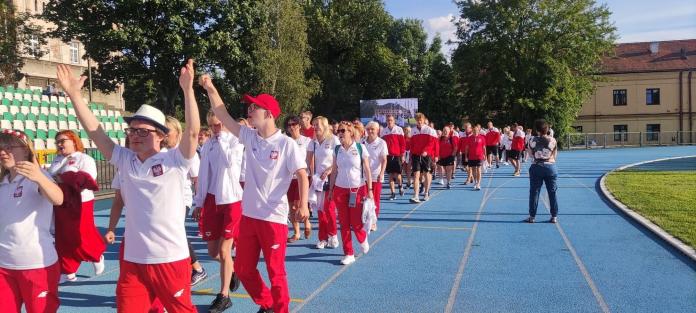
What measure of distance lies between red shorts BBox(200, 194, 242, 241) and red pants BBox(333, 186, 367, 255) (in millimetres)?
1917

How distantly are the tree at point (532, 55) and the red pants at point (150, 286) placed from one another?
133 feet

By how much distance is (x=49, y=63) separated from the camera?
48000 millimetres

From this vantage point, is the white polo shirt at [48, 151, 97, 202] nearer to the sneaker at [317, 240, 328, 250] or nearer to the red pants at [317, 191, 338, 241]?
the red pants at [317, 191, 338, 241]

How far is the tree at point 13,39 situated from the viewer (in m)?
32.9

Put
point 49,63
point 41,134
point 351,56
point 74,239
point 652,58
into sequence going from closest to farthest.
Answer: point 74,239 < point 41,134 < point 49,63 < point 351,56 < point 652,58

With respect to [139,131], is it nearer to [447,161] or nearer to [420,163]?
[420,163]

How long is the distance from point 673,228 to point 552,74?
34872 millimetres

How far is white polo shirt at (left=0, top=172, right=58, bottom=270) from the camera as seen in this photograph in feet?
11.1

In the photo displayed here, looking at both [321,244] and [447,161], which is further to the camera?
[447,161]

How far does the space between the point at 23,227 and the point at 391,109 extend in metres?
36.7

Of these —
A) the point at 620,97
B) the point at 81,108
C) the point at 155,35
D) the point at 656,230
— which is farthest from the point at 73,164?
the point at 620,97

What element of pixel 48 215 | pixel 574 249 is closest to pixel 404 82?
pixel 574 249

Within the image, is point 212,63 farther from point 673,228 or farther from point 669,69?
point 669,69

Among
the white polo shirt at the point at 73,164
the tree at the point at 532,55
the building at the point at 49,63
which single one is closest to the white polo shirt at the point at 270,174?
the white polo shirt at the point at 73,164
